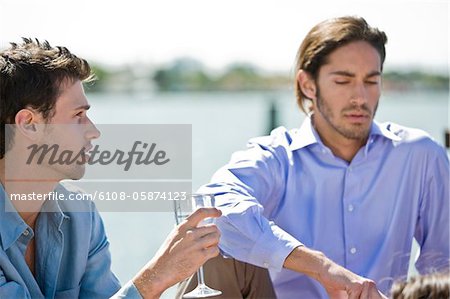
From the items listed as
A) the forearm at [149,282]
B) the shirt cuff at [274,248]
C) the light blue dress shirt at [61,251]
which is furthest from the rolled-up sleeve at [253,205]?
the forearm at [149,282]

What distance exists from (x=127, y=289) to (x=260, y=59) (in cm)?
2028

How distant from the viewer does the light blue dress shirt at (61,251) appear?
2260mm

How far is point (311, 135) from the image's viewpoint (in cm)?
296

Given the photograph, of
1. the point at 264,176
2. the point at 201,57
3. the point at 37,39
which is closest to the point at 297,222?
the point at 264,176

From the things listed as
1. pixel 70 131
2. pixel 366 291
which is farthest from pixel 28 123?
pixel 366 291

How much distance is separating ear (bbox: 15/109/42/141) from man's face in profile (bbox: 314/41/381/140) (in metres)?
1.11

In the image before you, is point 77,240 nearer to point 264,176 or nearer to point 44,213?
point 44,213

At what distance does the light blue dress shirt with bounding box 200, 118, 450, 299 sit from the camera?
113 inches

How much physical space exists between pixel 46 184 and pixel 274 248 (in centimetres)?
72

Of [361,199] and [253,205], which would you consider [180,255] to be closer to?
[253,205]

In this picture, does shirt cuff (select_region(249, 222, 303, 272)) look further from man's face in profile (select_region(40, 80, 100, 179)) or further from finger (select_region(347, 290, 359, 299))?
man's face in profile (select_region(40, 80, 100, 179))

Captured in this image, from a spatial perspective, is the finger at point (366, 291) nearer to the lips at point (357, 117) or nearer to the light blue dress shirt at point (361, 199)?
the light blue dress shirt at point (361, 199)

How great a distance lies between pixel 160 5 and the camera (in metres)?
6.57

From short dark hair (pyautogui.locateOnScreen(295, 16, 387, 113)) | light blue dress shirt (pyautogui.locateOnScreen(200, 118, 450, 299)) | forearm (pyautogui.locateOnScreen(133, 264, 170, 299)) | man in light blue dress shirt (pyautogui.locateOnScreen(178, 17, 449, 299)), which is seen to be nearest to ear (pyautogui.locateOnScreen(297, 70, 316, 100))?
short dark hair (pyautogui.locateOnScreen(295, 16, 387, 113))
